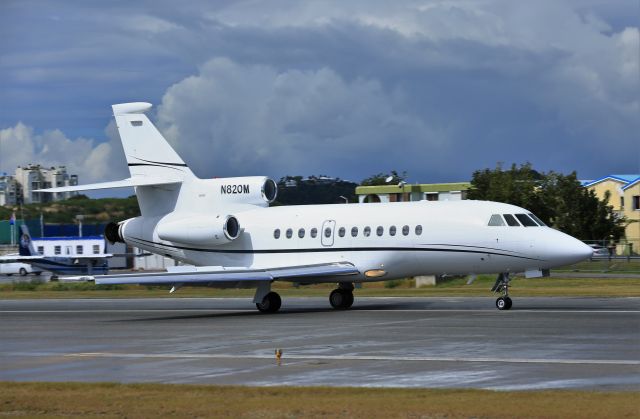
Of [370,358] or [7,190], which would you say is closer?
[370,358]

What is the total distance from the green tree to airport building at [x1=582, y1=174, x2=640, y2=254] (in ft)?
35.0

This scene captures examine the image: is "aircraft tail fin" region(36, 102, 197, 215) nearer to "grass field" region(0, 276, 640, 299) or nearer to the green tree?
"grass field" region(0, 276, 640, 299)

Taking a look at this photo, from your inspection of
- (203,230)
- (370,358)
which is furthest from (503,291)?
(370,358)

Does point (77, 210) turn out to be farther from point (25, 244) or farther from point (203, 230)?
point (203, 230)

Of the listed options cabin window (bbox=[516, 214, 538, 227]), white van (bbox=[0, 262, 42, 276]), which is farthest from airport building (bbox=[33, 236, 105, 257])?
cabin window (bbox=[516, 214, 538, 227])

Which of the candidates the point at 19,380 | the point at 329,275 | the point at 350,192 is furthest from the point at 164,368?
the point at 350,192

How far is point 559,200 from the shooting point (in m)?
88.8

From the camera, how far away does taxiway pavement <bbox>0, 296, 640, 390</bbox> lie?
54.3 ft

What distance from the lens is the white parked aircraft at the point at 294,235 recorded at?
30906mm

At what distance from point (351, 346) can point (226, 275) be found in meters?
11.3

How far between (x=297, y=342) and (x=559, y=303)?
13914 mm

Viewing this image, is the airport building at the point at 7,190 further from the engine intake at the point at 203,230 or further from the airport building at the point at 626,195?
the engine intake at the point at 203,230

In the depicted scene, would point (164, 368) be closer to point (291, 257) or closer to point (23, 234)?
point (291, 257)

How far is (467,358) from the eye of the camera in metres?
18.5
